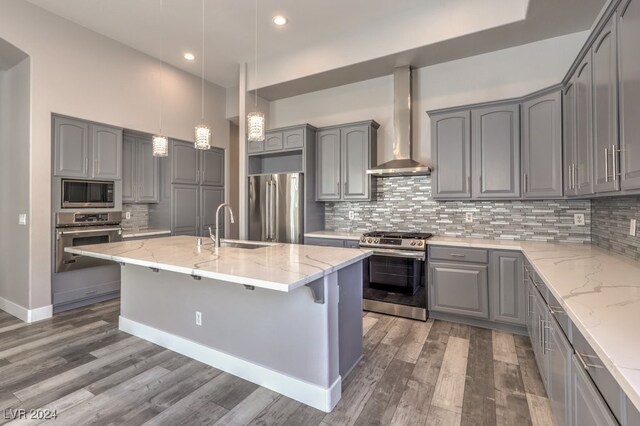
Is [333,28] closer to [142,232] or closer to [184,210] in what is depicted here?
[184,210]

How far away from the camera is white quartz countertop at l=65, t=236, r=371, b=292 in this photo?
5.09ft

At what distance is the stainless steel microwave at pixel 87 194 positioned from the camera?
363 centimetres

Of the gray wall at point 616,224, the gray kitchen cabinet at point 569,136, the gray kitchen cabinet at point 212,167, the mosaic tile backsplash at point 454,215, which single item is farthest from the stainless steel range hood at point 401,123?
the gray kitchen cabinet at point 212,167

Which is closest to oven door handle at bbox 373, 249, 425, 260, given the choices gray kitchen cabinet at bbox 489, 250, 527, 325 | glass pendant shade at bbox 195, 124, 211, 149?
gray kitchen cabinet at bbox 489, 250, 527, 325

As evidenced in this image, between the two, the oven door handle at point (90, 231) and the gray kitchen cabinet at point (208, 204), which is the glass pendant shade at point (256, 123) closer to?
the oven door handle at point (90, 231)

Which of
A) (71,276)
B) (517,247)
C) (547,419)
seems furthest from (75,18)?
(547,419)

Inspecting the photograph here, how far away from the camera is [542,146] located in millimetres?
2922

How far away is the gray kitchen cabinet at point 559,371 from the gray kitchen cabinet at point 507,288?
121 cm

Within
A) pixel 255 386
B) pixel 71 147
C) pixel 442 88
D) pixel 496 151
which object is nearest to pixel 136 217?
pixel 71 147

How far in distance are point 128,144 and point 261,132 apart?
3.04 m

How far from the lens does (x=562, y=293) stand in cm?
140

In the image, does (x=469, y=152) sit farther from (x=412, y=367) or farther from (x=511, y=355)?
(x=412, y=367)

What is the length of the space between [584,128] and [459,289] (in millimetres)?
1749

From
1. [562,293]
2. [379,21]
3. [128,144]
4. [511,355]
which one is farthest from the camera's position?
[128,144]
